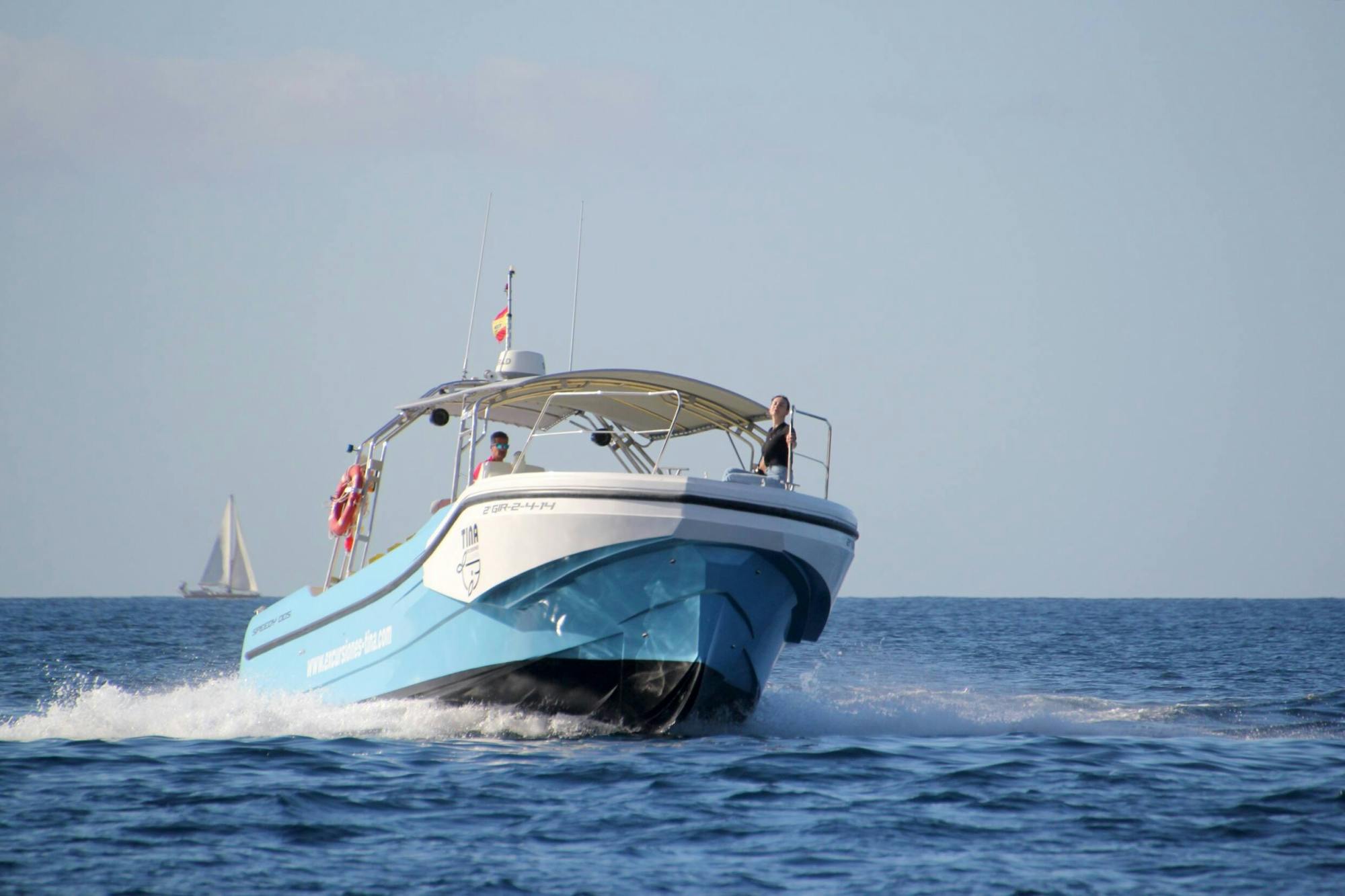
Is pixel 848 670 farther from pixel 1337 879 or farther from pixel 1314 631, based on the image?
pixel 1314 631

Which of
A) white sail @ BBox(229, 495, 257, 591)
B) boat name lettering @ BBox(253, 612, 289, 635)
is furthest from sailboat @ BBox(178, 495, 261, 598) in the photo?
boat name lettering @ BBox(253, 612, 289, 635)

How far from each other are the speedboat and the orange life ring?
1.21 meters

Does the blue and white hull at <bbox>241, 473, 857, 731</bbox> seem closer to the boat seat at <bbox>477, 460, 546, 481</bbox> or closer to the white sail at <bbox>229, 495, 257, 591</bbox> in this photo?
the boat seat at <bbox>477, 460, 546, 481</bbox>

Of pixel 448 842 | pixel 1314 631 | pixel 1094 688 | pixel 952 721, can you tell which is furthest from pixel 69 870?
pixel 1314 631

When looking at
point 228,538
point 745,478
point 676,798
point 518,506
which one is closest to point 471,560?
point 518,506

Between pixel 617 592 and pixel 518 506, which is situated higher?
pixel 518 506

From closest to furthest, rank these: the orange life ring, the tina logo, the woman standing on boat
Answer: the tina logo < the woman standing on boat < the orange life ring

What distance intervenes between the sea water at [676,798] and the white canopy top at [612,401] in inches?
97.0

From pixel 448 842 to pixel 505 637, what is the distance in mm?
3380

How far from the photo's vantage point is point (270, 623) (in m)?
12.6

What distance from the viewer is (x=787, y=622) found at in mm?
9836

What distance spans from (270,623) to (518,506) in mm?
4673

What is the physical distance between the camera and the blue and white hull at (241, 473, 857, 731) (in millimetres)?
8805

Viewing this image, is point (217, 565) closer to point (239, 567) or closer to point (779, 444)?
point (239, 567)
